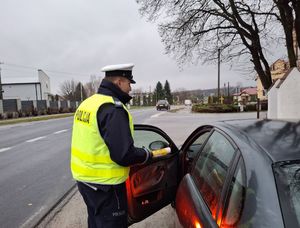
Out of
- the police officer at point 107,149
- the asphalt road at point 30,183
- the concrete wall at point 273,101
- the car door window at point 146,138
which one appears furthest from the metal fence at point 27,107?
the police officer at point 107,149

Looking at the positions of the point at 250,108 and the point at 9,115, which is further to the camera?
the point at 250,108

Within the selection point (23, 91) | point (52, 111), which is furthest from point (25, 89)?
point (52, 111)

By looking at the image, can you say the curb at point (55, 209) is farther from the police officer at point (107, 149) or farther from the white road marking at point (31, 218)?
the police officer at point (107, 149)

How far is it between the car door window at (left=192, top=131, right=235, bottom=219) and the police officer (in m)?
0.48

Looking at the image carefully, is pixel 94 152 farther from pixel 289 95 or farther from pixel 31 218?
pixel 289 95

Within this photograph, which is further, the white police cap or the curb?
the curb

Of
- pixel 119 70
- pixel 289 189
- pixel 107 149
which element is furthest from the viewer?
pixel 119 70

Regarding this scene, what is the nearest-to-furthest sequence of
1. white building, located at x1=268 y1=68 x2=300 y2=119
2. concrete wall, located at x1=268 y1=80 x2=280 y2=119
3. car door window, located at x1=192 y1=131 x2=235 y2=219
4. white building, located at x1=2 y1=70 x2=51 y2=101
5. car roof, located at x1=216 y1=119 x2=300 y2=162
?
car roof, located at x1=216 y1=119 x2=300 y2=162, car door window, located at x1=192 y1=131 x2=235 y2=219, white building, located at x1=268 y1=68 x2=300 y2=119, concrete wall, located at x1=268 y1=80 x2=280 y2=119, white building, located at x1=2 y1=70 x2=51 y2=101

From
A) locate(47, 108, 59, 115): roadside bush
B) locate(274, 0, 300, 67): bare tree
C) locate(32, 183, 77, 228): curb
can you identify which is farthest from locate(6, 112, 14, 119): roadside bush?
locate(32, 183, 77, 228): curb

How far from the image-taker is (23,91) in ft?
261

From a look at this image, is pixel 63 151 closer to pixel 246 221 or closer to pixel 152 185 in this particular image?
pixel 152 185

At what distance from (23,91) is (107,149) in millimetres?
83273

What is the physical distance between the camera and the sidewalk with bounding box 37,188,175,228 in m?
4.16

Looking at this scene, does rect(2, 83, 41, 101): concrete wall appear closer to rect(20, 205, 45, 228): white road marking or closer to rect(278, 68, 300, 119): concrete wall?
rect(278, 68, 300, 119): concrete wall
